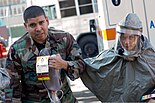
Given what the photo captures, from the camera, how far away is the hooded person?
2.92 metres

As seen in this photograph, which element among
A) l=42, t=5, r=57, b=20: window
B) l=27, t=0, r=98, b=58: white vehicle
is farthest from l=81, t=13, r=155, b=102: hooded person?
l=42, t=5, r=57, b=20: window

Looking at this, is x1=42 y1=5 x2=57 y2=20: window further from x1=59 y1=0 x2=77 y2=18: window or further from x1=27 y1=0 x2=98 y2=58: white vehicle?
x1=59 y1=0 x2=77 y2=18: window

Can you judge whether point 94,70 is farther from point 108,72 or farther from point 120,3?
point 120,3

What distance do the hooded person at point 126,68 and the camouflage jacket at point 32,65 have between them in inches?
7.1

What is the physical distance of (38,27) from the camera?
9.09 ft

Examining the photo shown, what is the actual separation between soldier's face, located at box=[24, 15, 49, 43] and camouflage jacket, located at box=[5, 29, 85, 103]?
0.26ft

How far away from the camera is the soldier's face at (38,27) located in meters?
2.78

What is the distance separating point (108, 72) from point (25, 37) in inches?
26.1

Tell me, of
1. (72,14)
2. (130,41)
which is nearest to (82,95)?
(130,41)

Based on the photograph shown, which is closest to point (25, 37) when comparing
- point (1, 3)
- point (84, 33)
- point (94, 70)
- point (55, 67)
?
point (55, 67)

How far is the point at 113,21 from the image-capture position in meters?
5.75

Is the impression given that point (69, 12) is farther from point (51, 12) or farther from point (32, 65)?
point (32, 65)

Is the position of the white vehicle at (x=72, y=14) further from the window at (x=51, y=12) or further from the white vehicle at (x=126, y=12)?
the white vehicle at (x=126, y=12)

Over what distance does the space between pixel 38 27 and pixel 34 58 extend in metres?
0.23
